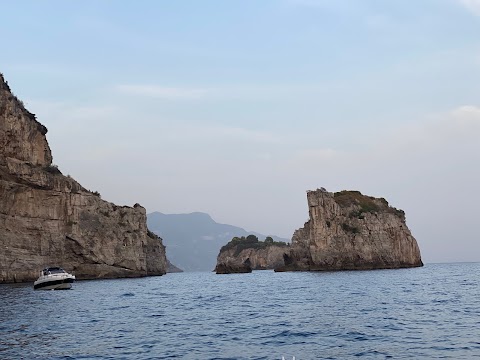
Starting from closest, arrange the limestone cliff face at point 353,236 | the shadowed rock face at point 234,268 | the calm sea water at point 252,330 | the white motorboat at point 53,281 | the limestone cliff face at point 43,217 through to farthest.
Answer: the calm sea water at point 252,330, the white motorboat at point 53,281, the limestone cliff face at point 43,217, the limestone cliff face at point 353,236, the shadowed rock face at point 234,268

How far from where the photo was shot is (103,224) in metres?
121

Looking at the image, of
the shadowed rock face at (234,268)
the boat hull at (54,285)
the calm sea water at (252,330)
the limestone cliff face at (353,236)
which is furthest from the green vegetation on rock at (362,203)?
the calm sea water at (252,330)

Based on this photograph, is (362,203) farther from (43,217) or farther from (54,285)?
(54,285)

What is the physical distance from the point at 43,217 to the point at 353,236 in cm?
8379

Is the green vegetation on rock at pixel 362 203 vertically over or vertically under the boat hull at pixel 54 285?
over

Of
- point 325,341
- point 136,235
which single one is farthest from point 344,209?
point 325,341

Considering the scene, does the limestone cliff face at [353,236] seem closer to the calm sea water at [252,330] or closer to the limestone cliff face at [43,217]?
the limestone cliff face at [43,217]

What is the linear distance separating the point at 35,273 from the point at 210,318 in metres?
67.7

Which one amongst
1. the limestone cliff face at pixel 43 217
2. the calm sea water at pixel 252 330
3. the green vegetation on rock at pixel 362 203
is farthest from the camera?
the green vegetation on rock at pixel 362 203

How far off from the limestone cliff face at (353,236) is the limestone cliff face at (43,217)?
51336 millimetres

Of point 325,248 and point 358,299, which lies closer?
point 358,299

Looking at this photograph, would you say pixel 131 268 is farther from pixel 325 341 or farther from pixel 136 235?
pixel 325 341

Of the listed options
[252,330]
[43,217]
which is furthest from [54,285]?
[252,330]

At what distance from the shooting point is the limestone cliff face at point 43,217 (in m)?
91.9
